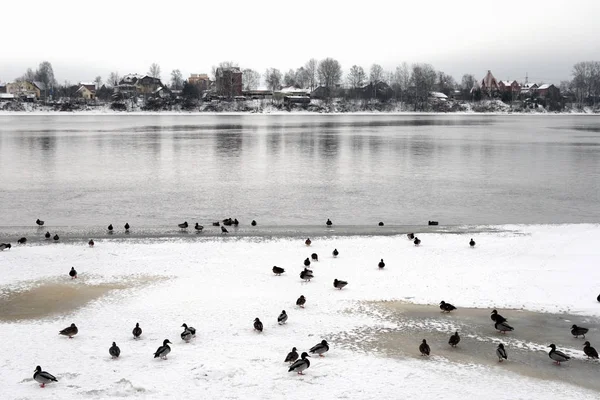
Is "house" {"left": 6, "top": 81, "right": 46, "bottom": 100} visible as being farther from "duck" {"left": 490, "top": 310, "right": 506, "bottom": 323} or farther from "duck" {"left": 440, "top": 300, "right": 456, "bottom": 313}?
"duck" {"left": 490, "top": 310, "right": 506, "bottom": 323}

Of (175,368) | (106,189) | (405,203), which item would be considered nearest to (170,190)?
(106,189)

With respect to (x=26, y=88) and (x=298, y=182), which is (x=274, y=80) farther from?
(x=298, y=182)

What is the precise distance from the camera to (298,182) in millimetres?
39219

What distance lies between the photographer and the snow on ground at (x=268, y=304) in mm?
11602

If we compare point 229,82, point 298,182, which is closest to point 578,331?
point 298,182

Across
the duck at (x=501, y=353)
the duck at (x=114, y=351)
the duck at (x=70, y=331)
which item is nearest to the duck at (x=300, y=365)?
the duck at (x=114, y=351)

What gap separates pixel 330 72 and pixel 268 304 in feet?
582

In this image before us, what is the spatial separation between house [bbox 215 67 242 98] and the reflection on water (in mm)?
106861

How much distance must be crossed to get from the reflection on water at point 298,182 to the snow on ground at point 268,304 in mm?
5613

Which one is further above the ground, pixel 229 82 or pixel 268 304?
pixel 229 82

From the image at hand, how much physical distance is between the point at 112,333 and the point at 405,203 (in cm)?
2075

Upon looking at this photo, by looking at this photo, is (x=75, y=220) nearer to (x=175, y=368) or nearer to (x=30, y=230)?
(x=30, y=230)

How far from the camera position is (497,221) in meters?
27.8

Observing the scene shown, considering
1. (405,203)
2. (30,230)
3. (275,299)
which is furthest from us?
(405,203)
